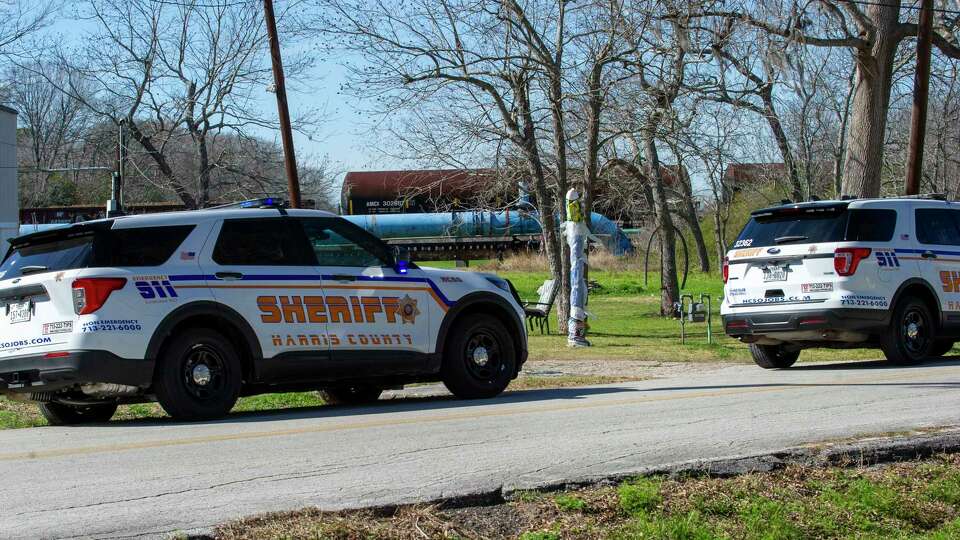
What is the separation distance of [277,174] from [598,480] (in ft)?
118

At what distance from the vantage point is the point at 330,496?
6141 mm

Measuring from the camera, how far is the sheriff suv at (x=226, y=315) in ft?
30.8

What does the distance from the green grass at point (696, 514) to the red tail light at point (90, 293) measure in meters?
4.31

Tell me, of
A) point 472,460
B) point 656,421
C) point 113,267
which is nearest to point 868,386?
point 656,421

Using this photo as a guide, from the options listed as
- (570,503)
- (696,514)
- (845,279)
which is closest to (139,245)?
(570,503)

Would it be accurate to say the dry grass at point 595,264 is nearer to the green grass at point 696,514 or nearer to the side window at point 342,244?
the side window at point 342,244

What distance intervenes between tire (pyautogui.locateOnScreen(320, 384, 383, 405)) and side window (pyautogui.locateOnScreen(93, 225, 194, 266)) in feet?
8.73

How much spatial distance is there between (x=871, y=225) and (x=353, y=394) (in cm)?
666

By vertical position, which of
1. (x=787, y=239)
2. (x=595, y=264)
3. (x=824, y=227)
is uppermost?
(x=824, y=227)

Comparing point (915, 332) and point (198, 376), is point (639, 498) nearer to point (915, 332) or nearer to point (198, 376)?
point (198, 376)

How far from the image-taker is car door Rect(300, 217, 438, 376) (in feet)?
34.9

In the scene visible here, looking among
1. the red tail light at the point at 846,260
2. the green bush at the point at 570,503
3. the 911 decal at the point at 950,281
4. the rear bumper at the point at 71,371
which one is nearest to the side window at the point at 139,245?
the rear bumper at the point at 71,371

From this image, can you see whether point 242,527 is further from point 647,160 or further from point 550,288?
point 647,160

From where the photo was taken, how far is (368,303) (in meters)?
10.8
